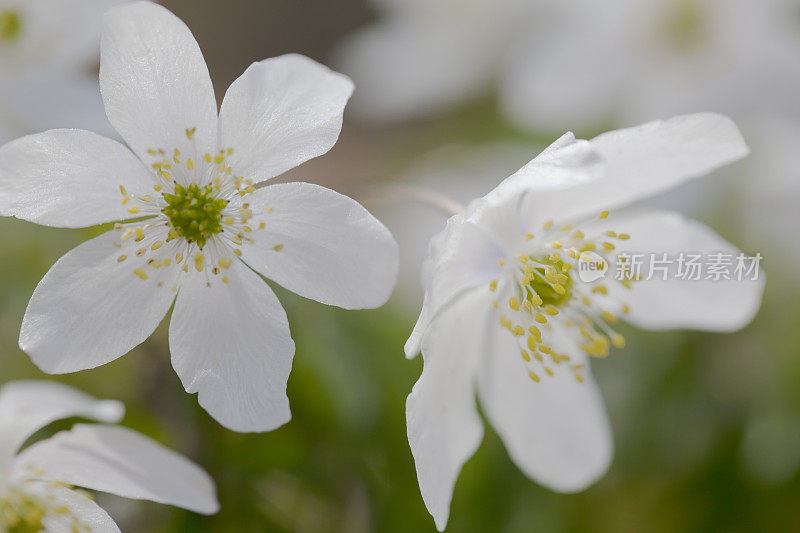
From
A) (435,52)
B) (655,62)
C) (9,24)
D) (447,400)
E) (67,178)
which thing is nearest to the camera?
(67,178)

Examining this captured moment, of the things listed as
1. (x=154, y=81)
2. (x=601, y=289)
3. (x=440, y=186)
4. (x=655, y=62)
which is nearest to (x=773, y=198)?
(x=655, y=62)

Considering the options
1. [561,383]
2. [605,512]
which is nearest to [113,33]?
[561,383]

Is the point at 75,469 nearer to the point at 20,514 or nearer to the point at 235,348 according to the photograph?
the point at 20,514

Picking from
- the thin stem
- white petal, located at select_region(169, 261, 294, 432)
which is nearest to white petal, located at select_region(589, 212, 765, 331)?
the thin stem

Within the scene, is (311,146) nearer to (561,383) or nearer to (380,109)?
(561,383)

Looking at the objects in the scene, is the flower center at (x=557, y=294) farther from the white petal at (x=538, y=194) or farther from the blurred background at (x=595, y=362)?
the blurred background at (x=595, y=362)

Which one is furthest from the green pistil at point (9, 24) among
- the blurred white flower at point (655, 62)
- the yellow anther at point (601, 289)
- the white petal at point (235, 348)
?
the blurred white flower at point (655, 62)

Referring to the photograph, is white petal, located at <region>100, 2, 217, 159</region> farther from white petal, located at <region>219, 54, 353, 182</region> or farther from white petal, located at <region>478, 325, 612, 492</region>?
white petal, located at <region>478, 325, 612, 492</region>
